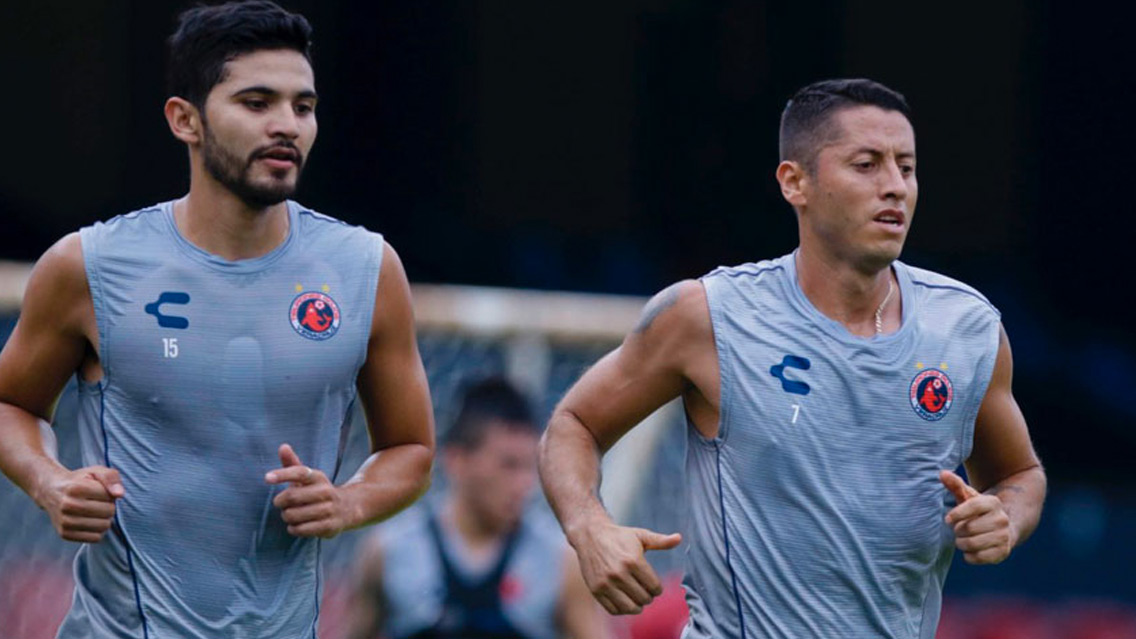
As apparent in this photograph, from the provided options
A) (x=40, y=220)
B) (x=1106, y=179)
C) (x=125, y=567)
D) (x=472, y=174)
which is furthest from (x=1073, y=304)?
(x=125, y=567)

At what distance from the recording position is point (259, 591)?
5418 millimetres

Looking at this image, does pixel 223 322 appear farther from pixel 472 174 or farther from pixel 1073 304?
pixel 1073 304

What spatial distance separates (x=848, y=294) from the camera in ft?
18.5

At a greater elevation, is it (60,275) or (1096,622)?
(60,275)

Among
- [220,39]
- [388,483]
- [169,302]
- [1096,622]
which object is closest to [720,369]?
[388,483]

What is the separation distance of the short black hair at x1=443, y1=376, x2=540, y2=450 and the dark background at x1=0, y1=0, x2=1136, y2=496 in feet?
12.2

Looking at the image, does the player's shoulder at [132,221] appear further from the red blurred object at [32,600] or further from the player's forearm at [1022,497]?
the red blurred object at [32,600]

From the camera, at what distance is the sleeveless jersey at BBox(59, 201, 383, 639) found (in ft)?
17.6

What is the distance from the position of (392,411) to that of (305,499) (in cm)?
→ 49

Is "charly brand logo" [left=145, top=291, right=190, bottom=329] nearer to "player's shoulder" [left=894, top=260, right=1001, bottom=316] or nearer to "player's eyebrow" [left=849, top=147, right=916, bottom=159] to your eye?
"player's eyebrow" [left=849, top=147, right=916, bottom=159]

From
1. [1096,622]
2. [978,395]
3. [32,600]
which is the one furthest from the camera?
[1096,622]

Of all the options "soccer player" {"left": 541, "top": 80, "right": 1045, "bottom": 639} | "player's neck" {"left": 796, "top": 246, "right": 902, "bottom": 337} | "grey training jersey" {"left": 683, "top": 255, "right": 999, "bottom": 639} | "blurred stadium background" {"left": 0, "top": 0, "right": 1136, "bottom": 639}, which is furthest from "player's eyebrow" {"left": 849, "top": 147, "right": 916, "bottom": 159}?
"blurred stadium background" {"left": 0, "top": 0, "right": 1136, "bottom": 639}

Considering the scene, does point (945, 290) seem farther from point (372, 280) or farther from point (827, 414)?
point (372, 280)

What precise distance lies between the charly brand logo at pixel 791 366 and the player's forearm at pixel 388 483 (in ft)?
2.79
